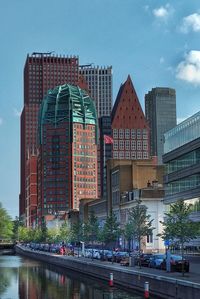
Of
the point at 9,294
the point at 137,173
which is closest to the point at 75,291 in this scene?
the point at 9,294

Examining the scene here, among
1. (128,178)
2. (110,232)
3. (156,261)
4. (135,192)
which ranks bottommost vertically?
(156,261)

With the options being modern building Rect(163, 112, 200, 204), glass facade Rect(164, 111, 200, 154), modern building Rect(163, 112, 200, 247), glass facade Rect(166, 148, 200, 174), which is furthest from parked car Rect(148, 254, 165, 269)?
glass facade Rect(164, 111, 200, 154)

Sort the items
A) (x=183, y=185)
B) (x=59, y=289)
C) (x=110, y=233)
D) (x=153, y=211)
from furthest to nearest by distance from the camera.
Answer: (x=153, y=211), (x=110, y=233), (x=183, y=185), (x=59, y=289)

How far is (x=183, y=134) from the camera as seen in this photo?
106875 mm

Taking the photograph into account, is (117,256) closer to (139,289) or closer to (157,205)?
(139,289)

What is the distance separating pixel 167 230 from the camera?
66.1m

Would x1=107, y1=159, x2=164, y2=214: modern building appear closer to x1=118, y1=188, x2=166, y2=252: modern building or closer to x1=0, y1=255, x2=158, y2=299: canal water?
x1=118, y1=188, x2=166, y2=252: modern building

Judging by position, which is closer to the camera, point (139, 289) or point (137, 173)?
point (139, 289)

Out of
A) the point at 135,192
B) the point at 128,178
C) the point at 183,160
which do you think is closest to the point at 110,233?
the point at 183,160

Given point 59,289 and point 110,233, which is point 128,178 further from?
point 59,289

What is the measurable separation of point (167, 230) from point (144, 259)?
12.9 meters

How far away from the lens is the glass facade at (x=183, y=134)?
10069 centimetres

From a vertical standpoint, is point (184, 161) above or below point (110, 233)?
above

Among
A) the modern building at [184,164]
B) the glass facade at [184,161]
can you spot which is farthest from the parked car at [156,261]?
the glass facade at [184,161]
